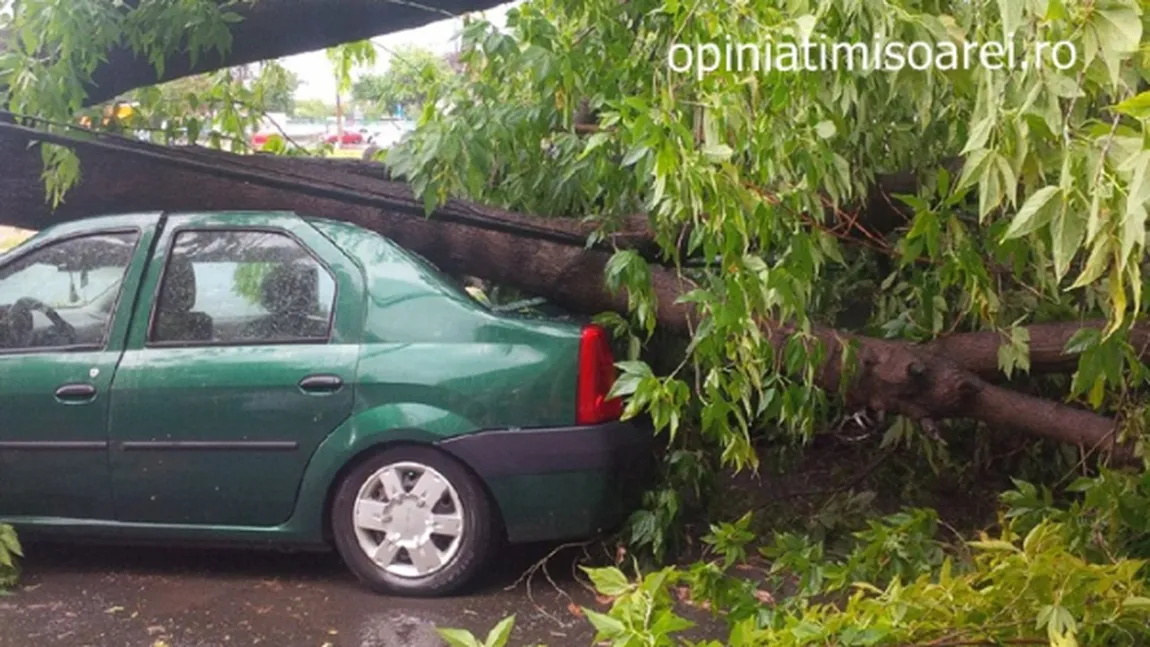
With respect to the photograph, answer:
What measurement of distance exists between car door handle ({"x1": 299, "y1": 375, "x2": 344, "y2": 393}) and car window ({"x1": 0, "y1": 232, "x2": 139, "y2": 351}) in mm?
935

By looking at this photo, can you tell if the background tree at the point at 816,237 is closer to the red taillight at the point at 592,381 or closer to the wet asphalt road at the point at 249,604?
the red taillight at the point at 592,381

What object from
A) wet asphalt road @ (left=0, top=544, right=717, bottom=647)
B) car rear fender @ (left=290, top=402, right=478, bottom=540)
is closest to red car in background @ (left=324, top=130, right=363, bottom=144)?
wet asphalt road @ (left=0, top=544, right=717, bottom=647)

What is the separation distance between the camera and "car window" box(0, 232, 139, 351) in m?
5.15

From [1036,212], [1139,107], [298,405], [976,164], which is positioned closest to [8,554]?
[298,405]

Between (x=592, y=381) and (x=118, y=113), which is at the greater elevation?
(x=118, y=113)

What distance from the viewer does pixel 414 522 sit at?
486 centimetres

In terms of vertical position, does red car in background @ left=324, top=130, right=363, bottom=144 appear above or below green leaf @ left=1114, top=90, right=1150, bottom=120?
above

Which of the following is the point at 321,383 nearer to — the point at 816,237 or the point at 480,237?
the point at 480,237

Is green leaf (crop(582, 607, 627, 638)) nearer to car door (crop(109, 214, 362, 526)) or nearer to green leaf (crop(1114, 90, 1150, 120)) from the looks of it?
green leaf (crop(1114, 90, 1150, 120))

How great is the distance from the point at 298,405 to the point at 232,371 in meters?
0.30

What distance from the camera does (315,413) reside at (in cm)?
484

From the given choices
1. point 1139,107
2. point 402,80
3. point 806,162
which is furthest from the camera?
point 402,80

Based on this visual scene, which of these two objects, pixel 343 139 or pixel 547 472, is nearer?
pixel 547 472

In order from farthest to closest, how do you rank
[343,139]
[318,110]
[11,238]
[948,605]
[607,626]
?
1. [318,110]
2. [11,238]
3. [343,139]
4. [948,605]
5. [607,626]
